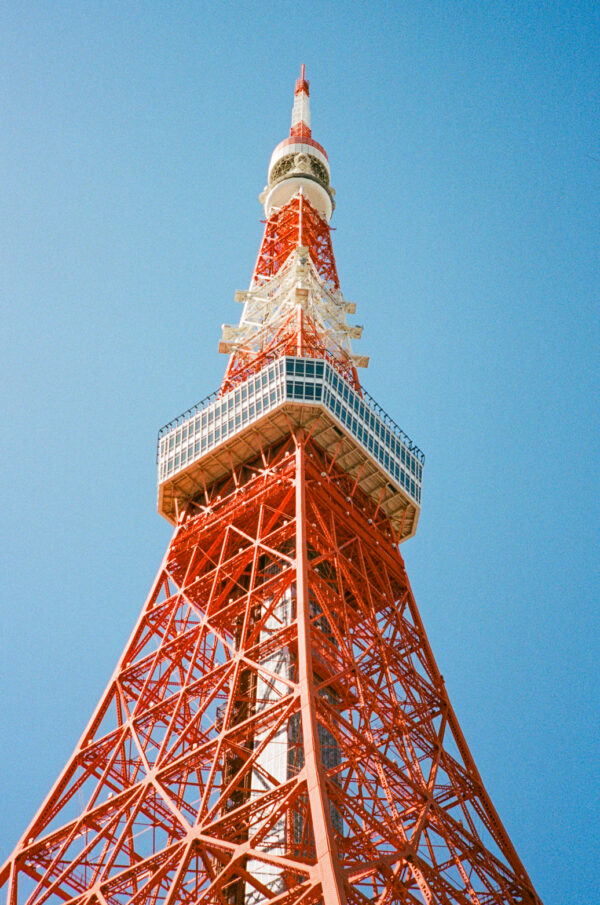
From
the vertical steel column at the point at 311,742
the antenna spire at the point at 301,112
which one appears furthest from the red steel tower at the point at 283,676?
the antenna spire at the point at 301,112

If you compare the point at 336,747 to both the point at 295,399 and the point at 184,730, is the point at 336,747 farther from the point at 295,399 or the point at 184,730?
the point at 295,399

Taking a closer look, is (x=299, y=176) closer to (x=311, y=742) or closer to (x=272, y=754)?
(x=272, y=754)

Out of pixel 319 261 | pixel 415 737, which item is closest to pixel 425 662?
pixel 415 737

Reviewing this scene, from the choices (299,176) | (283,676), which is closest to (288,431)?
(283,676)

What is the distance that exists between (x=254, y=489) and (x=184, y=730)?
855 cm

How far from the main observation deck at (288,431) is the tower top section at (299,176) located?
1538cm

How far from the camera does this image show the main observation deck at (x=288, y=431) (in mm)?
36312

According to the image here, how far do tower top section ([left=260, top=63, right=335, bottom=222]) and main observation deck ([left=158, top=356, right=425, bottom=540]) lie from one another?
15.4 metres

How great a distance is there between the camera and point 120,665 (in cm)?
3356

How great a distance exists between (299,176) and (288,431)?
766 inches

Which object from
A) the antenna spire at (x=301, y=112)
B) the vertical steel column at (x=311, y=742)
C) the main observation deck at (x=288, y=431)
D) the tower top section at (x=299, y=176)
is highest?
the antenna spire at (x=301, y=112)

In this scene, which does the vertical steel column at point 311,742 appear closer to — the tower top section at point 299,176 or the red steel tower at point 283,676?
the red steel tower at point 283,676

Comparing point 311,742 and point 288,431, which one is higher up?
point 288,431

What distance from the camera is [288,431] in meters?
36.5
